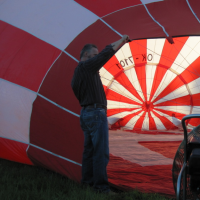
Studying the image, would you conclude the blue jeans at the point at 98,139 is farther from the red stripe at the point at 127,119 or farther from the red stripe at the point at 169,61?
the red stripe at the point at 127,119

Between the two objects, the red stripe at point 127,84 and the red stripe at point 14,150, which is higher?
the red stripe at point 127,84

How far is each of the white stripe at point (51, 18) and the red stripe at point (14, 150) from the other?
3.48 ft

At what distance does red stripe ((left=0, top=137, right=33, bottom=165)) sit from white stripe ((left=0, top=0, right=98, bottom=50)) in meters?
1.06

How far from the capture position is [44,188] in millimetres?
2506

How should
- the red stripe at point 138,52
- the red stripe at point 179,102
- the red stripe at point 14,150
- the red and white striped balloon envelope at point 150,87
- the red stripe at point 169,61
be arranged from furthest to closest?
the red stripe at point 179,102
the red and white striped balloon envelope at point 150,87
the red stripe at point 138,52
the red stripe at point 169,61
the red stripe at point 14,150

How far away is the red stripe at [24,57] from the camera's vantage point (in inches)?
121

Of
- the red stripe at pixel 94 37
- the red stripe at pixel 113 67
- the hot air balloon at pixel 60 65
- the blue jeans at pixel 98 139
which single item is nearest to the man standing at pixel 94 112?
the blue jeans at pixel 98 139

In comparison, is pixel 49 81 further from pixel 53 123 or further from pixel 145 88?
pixel 145 88

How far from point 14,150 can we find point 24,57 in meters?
0.94

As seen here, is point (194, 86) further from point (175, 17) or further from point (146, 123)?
point (175, 17)

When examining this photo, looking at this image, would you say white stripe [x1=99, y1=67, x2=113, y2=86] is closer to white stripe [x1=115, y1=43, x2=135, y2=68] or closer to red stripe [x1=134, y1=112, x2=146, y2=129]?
white stripe [x1=115, y1=43, x2=135, y2=68]

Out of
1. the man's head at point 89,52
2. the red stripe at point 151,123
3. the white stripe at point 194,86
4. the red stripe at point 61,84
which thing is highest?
the white stripe at point 194,86

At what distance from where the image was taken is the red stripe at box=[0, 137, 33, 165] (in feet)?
10.5

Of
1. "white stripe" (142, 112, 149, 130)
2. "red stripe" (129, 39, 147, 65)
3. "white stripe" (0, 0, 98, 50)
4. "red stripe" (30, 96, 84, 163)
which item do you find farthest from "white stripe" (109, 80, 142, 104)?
"red stripe" (30, 96, 84, 163)
